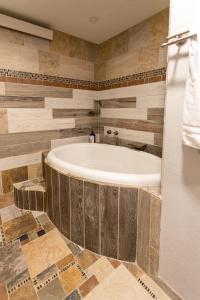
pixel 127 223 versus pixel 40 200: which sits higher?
pixel 127 223

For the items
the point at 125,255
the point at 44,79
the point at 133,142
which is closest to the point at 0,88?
the point at 44,79

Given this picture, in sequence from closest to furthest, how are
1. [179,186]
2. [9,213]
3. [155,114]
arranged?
[179,186]
[9,213]
[155,114]

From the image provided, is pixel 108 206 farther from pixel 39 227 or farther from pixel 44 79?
pixel 44 79

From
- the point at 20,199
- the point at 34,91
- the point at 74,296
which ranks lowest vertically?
the point at 74,296

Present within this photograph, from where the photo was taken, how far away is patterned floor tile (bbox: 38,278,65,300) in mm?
1070

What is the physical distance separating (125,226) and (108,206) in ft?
0.58

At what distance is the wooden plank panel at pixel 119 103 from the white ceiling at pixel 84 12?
86 cm

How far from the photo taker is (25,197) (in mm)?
1957

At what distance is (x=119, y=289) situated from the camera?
1.12 m

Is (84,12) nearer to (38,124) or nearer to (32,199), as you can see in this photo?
(38,124)

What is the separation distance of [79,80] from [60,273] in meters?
2.35

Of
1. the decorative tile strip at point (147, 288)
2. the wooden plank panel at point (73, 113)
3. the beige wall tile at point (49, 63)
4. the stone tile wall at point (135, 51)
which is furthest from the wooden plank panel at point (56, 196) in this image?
the stone tile wall at point (135, 51)

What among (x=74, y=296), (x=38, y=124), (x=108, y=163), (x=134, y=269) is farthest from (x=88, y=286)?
(x=38, y=124)

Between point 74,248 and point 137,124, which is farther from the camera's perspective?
point 137,124
